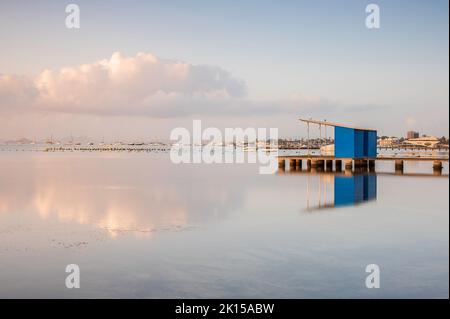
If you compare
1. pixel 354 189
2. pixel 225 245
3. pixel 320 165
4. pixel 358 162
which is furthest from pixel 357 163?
A: pixel 225 245

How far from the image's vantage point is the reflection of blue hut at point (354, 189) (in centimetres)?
2827

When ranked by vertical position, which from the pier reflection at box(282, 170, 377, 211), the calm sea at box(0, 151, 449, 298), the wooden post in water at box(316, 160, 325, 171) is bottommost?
the calm sea at box(0, 151, 449, 298)

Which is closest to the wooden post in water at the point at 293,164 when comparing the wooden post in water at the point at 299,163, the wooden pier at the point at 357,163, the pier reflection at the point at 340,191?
the wooden pier at the point at 357,163

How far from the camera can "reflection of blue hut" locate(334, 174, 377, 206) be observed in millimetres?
28266

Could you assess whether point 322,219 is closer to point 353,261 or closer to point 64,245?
point 353,261

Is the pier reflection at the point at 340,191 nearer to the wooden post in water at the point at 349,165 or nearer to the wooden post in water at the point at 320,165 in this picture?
the wooden post in water at the point at 349,165

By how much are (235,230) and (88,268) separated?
24.1ft

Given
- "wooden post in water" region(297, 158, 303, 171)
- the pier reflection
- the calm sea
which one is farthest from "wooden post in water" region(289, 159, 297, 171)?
the calm sea

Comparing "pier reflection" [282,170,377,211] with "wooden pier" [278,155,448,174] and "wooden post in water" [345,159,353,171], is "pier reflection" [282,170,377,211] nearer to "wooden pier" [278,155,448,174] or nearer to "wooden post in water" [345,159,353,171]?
"wooden post in water" [345,159,353,171]

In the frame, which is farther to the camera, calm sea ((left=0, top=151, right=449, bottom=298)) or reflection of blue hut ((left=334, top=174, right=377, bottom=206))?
reflection of blue hut ((left=334, top=174, right=377, bottom=206))

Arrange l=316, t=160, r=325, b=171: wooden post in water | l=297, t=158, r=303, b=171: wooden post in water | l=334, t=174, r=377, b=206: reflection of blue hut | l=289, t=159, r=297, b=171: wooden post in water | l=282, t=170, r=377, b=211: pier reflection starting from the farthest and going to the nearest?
l=297, t=158, r=303, b=171: wooden post in water
l=289, t=159, r=297, b=171: wooden post in water
l=316, t=160, r=325, b=171: wooden post in water
l=334, t=174, r=377, b=206: reflection of blue hut
l=282, t=170, r=377, b=211: pier reflection

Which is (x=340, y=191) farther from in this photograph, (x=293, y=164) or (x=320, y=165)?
(x=293, y=164)

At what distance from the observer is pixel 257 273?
12.5m
